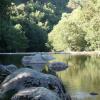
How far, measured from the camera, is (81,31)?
254ft

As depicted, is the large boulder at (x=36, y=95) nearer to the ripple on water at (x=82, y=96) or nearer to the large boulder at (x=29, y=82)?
the large boulder at (x=29, y=82)

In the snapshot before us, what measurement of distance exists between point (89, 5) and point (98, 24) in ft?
19.3

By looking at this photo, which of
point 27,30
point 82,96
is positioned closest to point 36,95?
point 82,96

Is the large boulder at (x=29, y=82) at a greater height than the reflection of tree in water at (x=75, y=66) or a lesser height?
greater

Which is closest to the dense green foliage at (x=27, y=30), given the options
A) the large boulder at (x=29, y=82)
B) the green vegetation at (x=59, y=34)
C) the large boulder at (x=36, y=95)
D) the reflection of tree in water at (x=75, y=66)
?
the green vegetation at (x=59, y=34)

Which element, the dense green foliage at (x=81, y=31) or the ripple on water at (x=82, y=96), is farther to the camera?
the dense green foliage at (x=81, y=31)

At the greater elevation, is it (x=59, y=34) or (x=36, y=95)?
(x=36, y=95)

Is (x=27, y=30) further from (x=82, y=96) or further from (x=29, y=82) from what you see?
(x=29, y=82)

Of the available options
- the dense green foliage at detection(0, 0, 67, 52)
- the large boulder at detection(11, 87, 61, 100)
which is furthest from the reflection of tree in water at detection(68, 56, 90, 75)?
the large boulder at detection(11, 87, 61, 100)

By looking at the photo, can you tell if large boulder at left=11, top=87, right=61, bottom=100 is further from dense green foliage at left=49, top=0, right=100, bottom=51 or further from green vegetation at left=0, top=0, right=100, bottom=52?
dense green foliage at left=49, top=0, right=100, bottom=51

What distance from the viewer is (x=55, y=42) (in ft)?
274

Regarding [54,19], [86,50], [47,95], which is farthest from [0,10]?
[54,19]

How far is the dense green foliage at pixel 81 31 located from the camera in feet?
226

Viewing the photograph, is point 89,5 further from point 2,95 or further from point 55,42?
point 2,95
